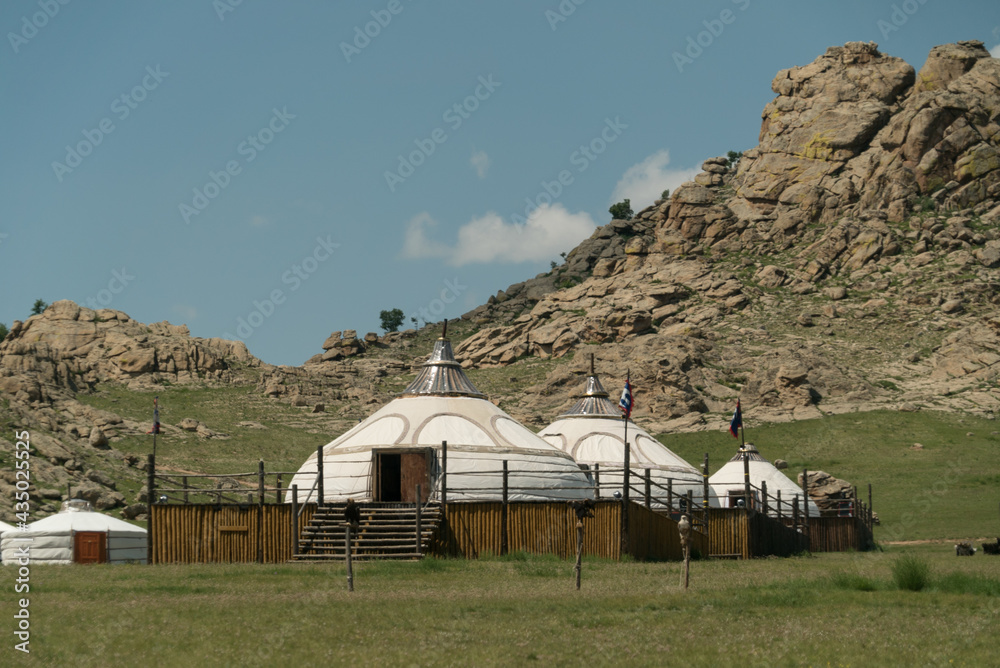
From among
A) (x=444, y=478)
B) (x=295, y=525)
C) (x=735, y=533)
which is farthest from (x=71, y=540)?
(x=735, y=533)

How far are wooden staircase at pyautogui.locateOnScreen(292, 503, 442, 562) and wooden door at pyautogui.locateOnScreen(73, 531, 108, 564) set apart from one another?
682cm

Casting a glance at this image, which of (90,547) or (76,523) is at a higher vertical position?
(76,523)

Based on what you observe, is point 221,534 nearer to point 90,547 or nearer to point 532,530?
point 90,547

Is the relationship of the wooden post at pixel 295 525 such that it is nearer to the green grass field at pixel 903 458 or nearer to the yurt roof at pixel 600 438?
the yurt roof at pixel 600 438

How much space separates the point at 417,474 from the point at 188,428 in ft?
114

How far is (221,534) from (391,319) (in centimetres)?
10023

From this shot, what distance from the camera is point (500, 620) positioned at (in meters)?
12.7

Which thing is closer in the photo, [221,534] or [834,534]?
[221,534]

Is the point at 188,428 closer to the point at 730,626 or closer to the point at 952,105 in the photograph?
the point at 730,626

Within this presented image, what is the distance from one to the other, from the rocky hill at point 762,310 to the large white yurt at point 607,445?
2008 cm

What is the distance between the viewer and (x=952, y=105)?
3381 inches

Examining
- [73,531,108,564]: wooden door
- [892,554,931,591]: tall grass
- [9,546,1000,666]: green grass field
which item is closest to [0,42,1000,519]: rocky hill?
[73,531,108,564]: wooden door

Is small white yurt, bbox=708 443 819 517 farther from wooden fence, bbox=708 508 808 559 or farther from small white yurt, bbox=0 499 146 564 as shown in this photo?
small white yurt, bbox=0 499 146 564

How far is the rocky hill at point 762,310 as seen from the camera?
65500mm
